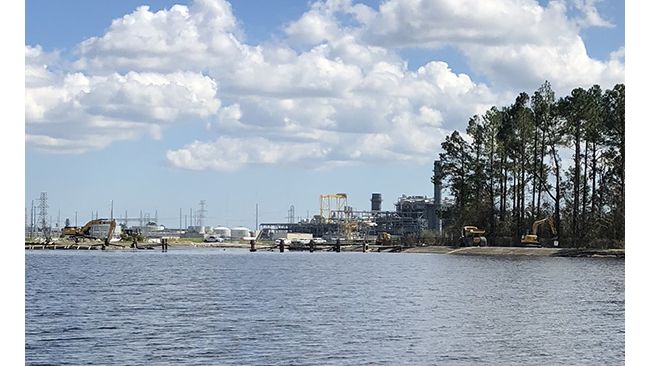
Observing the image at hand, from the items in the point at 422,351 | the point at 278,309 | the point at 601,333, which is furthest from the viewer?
the point at 278,309

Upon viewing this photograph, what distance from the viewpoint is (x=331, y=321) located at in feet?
137

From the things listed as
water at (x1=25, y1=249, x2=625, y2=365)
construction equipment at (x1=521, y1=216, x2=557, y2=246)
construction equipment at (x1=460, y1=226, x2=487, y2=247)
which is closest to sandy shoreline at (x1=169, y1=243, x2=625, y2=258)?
construction equipment at (x1=521, y1=216, x2=557, y2=246)

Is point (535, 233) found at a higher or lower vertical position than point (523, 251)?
higher

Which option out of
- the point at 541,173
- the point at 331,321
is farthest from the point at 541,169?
the point at 331,321

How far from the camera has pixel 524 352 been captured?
32344 millimetres

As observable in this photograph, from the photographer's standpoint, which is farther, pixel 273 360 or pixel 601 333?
pixel 601 333

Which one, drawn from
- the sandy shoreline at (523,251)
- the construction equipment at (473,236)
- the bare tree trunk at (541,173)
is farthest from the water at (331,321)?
the construction equipment at (473,236)

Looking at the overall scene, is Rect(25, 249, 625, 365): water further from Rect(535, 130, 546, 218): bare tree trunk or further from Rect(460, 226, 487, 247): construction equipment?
Rect(460, 226, 487, 247): construction equipment

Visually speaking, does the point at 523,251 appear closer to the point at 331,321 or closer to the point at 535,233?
the point at 535,233

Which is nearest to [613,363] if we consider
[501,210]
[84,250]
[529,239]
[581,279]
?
[581,279]
